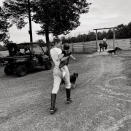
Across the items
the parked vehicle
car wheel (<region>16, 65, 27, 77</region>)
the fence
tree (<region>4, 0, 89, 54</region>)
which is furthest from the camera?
the fence

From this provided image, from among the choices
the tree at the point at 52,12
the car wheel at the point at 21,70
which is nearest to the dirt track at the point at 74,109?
the car wheel at the point at 21,70

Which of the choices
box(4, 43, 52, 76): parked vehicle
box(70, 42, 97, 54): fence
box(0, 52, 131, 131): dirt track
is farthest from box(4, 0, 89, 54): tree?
box(0, 52, 131, 131): dirt track

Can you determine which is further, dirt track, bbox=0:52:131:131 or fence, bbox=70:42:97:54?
fence, bbox=70:42:97:54

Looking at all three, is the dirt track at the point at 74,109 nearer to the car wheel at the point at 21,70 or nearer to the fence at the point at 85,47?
the car wheel at the point at 21,70

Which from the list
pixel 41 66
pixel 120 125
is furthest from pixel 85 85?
pixel 41 66

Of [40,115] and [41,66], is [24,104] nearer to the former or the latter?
[40,115]

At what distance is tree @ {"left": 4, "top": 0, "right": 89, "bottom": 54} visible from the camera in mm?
19844

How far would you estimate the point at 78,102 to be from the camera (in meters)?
6.25

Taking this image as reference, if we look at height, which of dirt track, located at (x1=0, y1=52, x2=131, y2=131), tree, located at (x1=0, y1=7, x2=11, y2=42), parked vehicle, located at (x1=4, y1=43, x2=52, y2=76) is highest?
tree, located at (x1=0, y1=7, x2=11, y2=42)

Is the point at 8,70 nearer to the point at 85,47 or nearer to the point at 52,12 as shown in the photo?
the point at 52,12

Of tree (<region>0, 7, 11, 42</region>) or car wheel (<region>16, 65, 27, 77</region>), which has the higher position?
tree (<region>0, 7, 11, 42</region>)

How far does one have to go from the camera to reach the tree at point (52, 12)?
19844mm

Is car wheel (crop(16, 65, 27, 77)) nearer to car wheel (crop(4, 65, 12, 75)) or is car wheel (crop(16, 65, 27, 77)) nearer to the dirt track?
car wheel (crop(4, 65, 12, 75))

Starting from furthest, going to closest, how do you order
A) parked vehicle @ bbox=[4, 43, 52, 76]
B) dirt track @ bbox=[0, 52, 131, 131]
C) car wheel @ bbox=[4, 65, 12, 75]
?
car wheel @ bbox=[4, 65, 12, 75]
parked vehicle @ bbox=[4, 43, 52, 76]
dirt track @ bbox=[0, 52, 131, 131]
